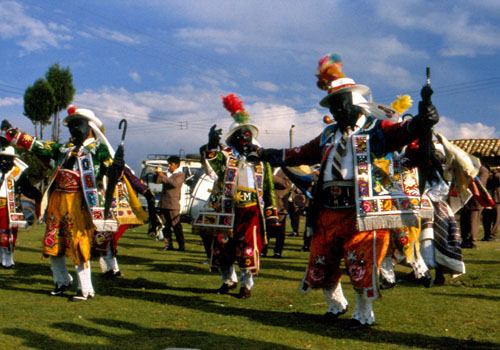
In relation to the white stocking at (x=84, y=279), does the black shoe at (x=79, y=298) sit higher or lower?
lower

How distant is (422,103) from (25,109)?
111 feet

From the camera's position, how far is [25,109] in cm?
3369

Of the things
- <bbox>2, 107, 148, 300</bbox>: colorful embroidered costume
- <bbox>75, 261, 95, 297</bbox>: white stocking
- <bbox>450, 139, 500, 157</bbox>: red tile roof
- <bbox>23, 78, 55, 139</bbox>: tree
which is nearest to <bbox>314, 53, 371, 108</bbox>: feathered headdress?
<bbox>2, 107, 148, 300</bbox>: colorful embroidered costume

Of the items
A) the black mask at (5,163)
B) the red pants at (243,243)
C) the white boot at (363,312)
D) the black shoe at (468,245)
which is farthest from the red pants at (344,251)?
the black shoe at (468,245)

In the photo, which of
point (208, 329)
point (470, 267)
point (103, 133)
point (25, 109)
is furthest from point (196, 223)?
point (25, 109)

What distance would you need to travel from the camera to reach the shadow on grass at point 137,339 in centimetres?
409

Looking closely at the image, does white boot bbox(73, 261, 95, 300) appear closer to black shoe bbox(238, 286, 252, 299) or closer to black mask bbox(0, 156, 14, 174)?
black shoe bbox(238, 286, 252, 299)

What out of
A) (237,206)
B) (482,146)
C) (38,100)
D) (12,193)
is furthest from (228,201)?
(38,100)

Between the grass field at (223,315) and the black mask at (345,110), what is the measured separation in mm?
1843

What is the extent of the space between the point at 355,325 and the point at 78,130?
12.0 feet

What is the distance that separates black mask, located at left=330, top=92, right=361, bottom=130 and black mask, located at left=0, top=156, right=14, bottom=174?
226 inches

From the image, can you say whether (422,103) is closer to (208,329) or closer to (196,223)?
(208,329)

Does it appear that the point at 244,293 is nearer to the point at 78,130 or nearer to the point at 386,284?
the point at 386,284

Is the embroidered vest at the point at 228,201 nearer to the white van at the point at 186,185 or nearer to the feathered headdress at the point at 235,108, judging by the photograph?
the feathered headdress at the point at 235,108
